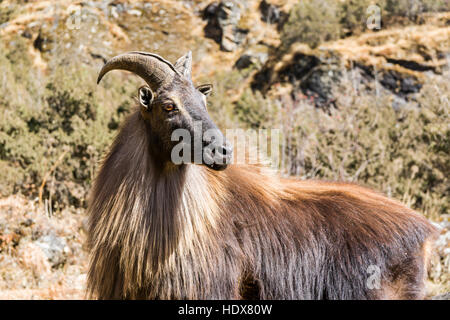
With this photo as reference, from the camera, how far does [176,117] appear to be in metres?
4.15

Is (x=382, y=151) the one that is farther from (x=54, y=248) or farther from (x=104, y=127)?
(x=54, y=248)

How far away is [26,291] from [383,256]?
563cm

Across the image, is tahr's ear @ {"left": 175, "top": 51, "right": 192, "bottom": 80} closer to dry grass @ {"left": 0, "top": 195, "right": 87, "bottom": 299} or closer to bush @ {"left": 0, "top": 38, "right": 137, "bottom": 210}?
dry grass @ {"left": 0, "top": 195, "right": 87, "bottom": 299}

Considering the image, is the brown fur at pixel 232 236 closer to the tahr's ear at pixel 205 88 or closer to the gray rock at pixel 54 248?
the tahr's ear at pixel 205 88

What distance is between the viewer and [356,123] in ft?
44.5

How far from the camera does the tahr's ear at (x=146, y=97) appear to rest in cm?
428

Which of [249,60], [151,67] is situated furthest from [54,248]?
[249,60]

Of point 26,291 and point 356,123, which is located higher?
point 356,123

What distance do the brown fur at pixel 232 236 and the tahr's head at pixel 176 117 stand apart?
0.18 metres

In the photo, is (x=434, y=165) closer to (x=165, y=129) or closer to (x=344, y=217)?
(x=344, y=217)

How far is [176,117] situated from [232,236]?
1.20 meters

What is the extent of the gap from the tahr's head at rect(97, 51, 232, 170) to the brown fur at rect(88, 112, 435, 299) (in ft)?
0.60

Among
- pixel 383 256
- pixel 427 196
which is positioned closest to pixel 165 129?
pixel 383 256

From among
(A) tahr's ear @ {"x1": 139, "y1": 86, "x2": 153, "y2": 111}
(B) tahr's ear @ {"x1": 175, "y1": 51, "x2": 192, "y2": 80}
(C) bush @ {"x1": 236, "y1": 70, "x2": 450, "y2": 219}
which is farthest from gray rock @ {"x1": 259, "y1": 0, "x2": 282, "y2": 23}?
(A) tahr's ear @ {"x1": 139, "y1": 86, "x2": 153, "y2": 111}
